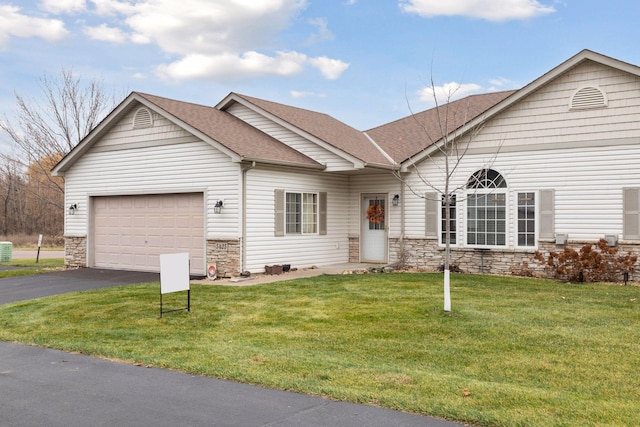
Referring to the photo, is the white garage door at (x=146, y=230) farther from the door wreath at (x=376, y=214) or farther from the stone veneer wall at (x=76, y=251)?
the door wreath at (x=376, y=214)

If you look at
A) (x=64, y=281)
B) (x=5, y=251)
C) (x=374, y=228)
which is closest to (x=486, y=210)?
(x=374, y=228)

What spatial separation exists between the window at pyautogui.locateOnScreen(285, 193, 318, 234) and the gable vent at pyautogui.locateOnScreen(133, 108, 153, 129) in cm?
457

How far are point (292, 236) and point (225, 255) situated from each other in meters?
2.24

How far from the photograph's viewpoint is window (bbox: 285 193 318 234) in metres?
17.7

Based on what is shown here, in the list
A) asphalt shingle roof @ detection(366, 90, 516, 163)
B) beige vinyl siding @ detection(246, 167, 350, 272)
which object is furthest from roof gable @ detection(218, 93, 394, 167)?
beige vinyl siding @ detection(246, 167, 350, 272)

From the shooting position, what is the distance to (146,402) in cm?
609

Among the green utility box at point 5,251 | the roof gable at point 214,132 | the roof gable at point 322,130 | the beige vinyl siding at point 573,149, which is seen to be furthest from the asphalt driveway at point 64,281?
the beige vinyl siding at point 573,149

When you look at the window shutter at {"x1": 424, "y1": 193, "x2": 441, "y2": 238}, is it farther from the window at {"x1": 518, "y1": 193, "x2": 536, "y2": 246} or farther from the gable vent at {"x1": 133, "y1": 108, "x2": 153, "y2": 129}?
the gable vent at {"x1": 133, "y1": 108, "x2": 153, "y2": 129}

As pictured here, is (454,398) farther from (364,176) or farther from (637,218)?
(364,176)

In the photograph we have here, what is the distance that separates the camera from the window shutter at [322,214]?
1869 cm

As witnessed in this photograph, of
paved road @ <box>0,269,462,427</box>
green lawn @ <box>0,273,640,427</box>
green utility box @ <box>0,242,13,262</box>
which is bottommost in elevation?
paved road @ <box>0,269,462,427</box>

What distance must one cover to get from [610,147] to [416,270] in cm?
580

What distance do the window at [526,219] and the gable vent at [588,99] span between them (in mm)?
2415

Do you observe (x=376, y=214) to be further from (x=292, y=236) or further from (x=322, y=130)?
(x=322, y=130)
